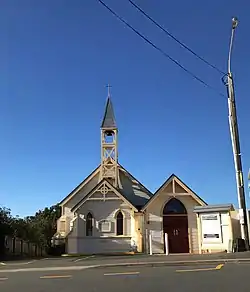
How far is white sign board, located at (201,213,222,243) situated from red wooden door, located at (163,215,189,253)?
20.5 ft

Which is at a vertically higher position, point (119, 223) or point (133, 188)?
point (133, 188)

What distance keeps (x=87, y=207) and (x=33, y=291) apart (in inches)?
1013

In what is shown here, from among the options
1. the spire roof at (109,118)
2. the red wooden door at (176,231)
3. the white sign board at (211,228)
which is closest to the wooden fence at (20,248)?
the red wooden door at (176,231)

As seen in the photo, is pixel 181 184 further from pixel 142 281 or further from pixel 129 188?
pixel 142 281

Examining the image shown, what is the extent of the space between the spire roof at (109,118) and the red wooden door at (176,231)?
10136 millimetres

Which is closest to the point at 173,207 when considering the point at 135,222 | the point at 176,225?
the point at 176,225

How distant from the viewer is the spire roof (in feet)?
133

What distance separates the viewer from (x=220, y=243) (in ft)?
90.6

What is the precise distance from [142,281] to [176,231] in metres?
23.6

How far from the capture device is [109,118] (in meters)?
41.4

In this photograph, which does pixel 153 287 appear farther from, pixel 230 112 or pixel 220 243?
pixel 220 243

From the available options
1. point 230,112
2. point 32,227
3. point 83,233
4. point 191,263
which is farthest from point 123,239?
point 191,263

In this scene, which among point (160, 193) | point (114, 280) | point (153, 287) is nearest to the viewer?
point (153, 287)

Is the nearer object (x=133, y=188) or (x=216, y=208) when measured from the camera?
(x=216, y=208)
